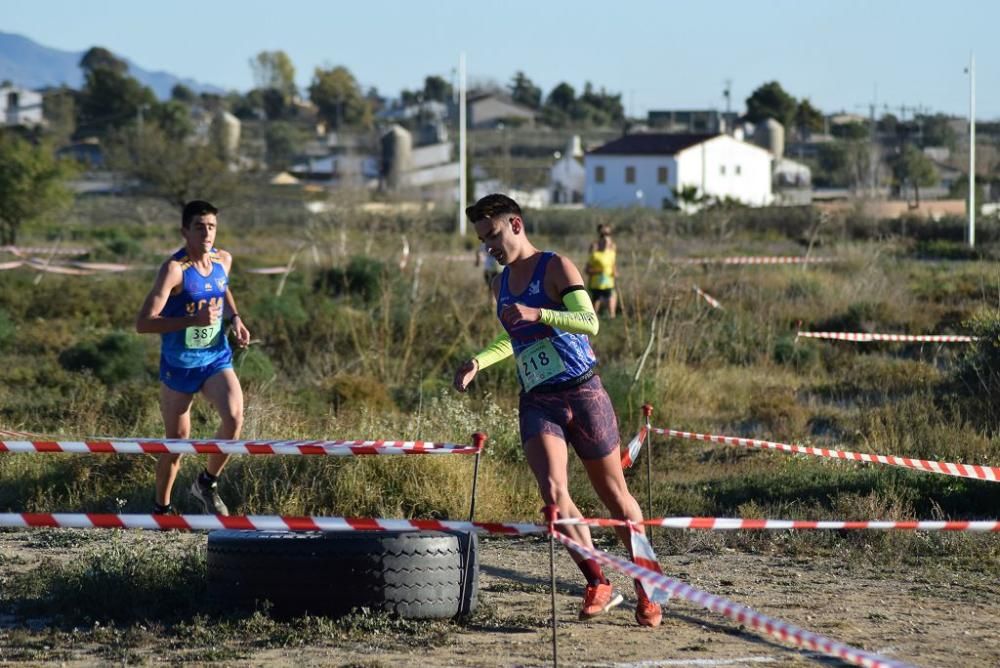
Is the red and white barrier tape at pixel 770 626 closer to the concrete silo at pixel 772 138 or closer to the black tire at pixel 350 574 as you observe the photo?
the black tire at pixel 350 574

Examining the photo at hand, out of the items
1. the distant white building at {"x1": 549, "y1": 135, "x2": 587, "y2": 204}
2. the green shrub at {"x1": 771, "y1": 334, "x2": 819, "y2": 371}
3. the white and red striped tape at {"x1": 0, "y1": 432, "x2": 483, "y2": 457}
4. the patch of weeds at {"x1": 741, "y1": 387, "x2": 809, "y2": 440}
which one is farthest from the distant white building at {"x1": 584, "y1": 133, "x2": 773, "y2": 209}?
the white and red striped tape at {"x1": 0, "y1": 432, "x2": 483, "y2": 457}

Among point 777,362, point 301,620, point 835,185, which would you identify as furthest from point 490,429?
point 835,185

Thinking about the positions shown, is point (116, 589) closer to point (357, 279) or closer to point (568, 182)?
point (357, 279)

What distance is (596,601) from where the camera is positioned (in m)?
6.85

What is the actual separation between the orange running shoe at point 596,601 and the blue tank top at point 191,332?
2.87m

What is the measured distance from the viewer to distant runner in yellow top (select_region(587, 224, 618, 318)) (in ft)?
69.7

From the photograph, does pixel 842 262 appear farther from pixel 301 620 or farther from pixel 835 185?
pixel 835 185

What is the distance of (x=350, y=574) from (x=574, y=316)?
1.50 meters

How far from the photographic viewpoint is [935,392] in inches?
547

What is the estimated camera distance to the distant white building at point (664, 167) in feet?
277

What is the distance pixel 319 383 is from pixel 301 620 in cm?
831

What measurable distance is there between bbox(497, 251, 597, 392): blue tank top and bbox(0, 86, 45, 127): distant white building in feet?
405

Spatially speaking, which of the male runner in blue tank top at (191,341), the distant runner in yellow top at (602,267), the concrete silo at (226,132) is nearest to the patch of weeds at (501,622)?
the male runner in blue tank top at (191,341)

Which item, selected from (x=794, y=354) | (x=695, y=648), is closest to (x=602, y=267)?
(x=794, y=354)
